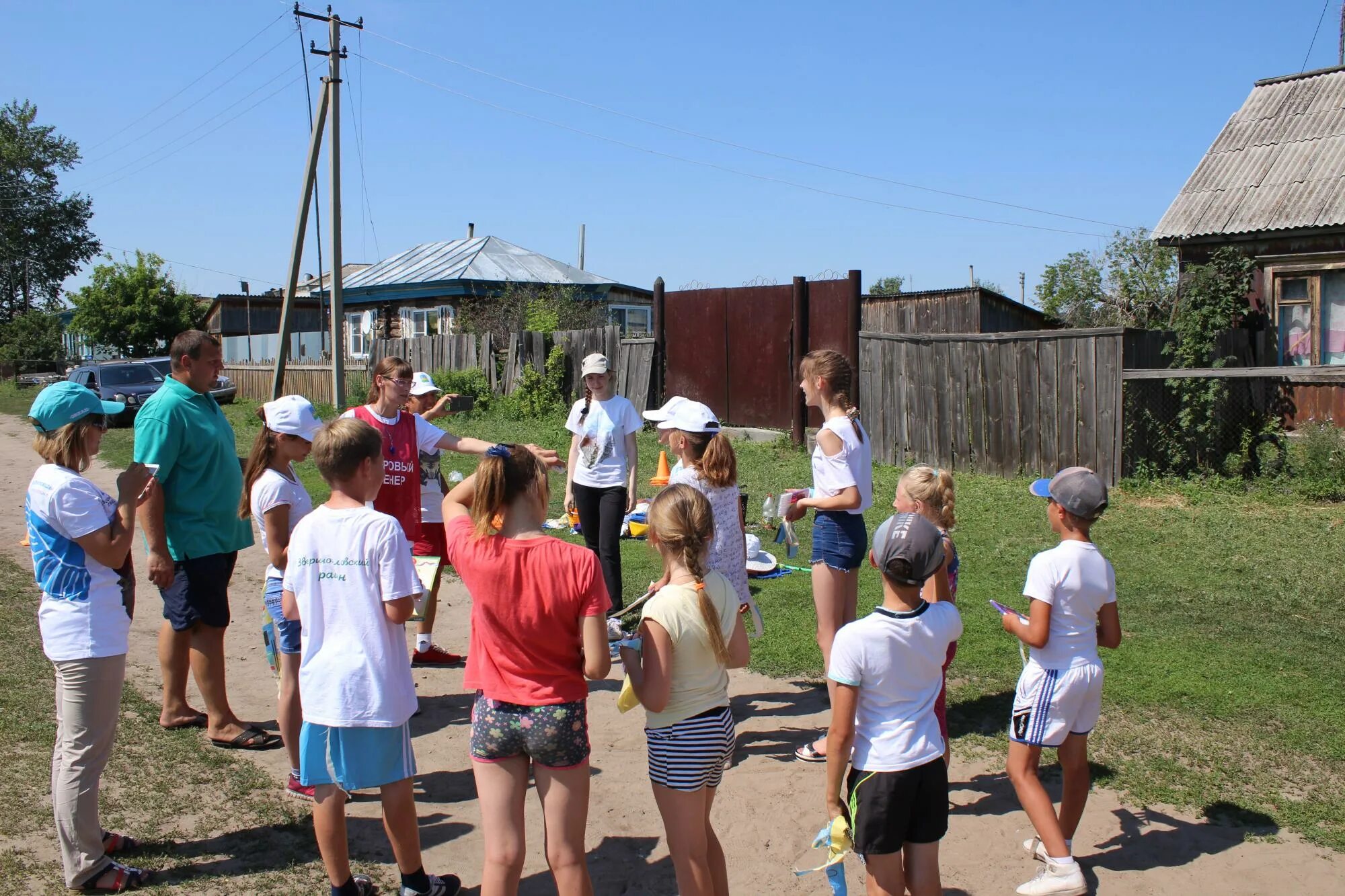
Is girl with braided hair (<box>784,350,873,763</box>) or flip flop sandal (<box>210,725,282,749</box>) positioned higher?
girl with braided hair (<box>784,350,873,763</box>)

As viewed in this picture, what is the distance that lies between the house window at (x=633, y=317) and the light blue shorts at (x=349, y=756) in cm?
2605

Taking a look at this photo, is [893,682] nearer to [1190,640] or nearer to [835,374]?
[835,374]

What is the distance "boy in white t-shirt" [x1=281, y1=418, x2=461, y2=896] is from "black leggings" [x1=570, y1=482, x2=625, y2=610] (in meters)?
2.97

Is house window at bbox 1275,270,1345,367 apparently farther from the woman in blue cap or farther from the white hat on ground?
the woman in blue cap

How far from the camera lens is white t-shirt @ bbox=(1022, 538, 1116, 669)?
3.57 m

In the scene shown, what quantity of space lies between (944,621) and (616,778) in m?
2.16

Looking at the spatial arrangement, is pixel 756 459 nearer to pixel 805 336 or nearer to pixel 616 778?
pixel 805 336

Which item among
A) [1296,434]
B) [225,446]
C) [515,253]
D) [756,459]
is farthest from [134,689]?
[515,253]

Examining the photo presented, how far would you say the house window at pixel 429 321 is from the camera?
26.7 m

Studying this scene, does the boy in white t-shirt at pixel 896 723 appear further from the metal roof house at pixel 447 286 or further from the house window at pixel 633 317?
the house window at pixel 633 317

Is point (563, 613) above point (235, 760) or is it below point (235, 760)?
above

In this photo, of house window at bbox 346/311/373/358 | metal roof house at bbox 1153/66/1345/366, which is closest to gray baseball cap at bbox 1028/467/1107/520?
metal roof house at bbox 1153/66/1345/366

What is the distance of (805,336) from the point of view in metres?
14.5

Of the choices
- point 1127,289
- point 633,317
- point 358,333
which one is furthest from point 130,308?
point 1127,289
